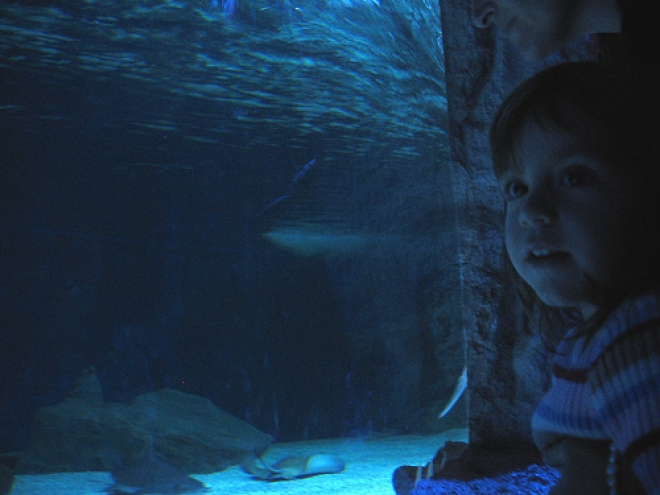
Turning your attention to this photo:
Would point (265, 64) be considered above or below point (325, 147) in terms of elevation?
above

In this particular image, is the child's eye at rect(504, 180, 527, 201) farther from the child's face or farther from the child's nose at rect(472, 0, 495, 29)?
the child's nose at rect(472, 0, 495, 29)

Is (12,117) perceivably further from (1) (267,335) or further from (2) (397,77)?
(2) (397,77)

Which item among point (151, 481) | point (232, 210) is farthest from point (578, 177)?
point (232, 210)

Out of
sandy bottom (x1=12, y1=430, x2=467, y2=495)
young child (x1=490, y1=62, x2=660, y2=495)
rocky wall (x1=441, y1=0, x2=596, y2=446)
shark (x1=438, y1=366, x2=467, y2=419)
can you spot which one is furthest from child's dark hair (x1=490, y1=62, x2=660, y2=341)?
sandy bottom (x1=12, y1=430, x2=467, y2=495)

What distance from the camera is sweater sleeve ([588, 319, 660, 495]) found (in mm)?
643

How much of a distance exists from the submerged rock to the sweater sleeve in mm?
7754

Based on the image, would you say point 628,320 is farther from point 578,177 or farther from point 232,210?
point 232,210

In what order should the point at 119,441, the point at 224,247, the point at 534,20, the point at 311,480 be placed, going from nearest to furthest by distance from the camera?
1. the point at 534,20
2. the point at 311,480
3. the point at 119,441
4. the point at 224,247

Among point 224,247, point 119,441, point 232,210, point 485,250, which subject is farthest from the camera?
point 224,247

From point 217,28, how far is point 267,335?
25.9 feet

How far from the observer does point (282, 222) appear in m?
14.4

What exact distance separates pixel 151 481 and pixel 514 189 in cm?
690

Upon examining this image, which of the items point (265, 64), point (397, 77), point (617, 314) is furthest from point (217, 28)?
point (617, 314)

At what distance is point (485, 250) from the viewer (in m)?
2.34
